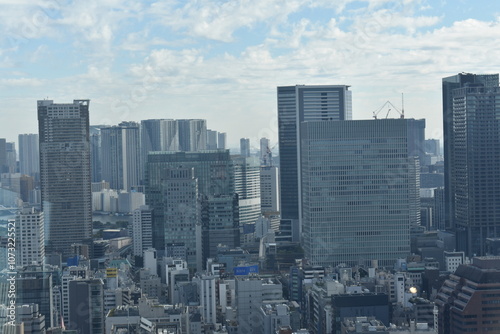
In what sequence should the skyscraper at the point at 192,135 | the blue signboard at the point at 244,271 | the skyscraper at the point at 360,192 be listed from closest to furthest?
1. the blue signboard at the point at 244,271
2. the skyscraper at the point at 360,192
3. the skyscraper at the point at 192,135

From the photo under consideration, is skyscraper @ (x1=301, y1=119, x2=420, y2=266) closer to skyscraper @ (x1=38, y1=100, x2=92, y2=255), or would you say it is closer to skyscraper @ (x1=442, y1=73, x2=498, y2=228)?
skyscraper @ (x1=442, y1=73, x2=498, y2=228)

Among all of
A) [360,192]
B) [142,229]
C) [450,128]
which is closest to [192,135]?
[142,229]

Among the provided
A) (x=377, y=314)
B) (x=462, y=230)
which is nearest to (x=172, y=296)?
(x=377, y=314)

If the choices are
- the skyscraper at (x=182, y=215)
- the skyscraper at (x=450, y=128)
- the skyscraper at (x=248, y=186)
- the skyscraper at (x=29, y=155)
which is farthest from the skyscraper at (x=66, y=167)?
the skyscraper at (x=450, y=128)

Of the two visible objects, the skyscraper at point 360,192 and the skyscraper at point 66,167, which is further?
the skyscraper at point 66,167

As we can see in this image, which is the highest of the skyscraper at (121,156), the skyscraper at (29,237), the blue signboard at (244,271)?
the skyscraper at (121,156)

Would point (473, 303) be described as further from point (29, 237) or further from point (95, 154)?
point (95, 154)

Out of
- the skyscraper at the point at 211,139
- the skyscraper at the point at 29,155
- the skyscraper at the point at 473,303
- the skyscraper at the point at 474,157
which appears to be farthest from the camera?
the skyscraper at the point at 211,139

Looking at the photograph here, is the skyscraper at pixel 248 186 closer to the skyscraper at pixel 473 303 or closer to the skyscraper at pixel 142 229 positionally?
the skyscraper at pixel 142 229
